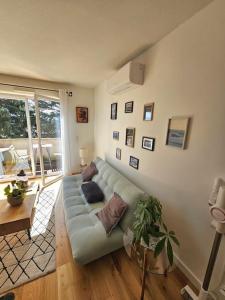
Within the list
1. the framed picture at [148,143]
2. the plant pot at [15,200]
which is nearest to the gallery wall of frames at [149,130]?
the framed picture at [148,143]

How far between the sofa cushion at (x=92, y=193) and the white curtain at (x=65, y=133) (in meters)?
1.58

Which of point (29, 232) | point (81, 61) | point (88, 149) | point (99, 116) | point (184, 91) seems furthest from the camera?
point (88, 149)

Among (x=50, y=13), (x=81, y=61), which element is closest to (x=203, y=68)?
(x=50, y=13)

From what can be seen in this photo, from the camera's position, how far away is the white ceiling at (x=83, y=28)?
1100mm

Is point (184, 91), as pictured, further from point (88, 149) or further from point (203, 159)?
point (88, 149)

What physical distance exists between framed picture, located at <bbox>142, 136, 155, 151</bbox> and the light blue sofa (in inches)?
21.0

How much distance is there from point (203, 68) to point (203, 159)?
747 mm

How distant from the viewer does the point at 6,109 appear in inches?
130

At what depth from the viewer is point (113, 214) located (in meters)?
1.55

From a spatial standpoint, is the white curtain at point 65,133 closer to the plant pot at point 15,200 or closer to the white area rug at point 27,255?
the white area rug at point 27,255

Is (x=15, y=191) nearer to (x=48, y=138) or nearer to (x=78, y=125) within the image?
(x=48, y=138)

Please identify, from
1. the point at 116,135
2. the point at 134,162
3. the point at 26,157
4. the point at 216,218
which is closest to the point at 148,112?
the point at 134,162

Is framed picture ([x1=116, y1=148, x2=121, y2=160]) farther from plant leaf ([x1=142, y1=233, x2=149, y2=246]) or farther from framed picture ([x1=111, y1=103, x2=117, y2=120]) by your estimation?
plant leaf ([x1=142, y1=233, x2=149, y2=246])

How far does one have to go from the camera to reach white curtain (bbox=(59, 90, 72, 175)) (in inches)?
130
